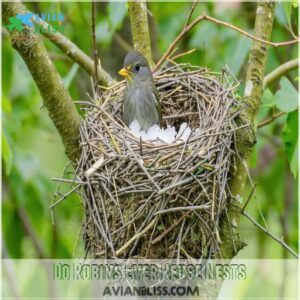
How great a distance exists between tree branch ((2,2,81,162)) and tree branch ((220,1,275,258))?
35.2 inches

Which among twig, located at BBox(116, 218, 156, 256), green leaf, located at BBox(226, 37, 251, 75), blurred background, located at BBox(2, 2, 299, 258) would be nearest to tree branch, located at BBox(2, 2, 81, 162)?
twig, located at BBox(116, 218, 156, 256)

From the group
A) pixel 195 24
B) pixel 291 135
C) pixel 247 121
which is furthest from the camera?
pixel 291 135

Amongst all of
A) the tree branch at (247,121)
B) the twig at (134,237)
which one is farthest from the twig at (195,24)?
the twig at (134,237)

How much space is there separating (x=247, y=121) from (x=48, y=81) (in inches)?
43.0

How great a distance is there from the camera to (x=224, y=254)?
427 cm

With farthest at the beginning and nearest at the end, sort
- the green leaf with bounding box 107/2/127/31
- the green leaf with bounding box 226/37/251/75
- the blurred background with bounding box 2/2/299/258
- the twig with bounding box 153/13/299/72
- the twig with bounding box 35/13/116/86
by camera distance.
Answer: the blurred background with bounding box 2/2/299/258, the green leaf with bounding box 226/37/251/75, the green leaf with bounding box 107/2/127/31, the twig with bounding box 35/13/116/86, the twig with bounding box 153/13/299/72

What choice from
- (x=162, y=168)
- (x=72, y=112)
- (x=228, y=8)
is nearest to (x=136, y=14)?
(x=72, y=112)

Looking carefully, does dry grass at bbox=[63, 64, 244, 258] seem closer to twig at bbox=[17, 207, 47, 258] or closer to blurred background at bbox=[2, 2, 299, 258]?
blurred background at bbox=[2, 2, 299, 258]

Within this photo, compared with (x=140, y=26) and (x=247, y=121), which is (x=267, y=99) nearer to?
(x=247, y=121)

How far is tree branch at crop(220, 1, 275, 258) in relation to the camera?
4301mm

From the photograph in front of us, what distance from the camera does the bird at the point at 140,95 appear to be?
16.6 feet

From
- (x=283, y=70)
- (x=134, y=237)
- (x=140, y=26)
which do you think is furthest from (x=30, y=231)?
(x=134, y=237)

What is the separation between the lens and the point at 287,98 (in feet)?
15.7

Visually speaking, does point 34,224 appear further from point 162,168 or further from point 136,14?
point 162,168
